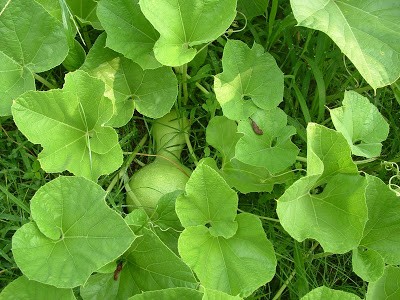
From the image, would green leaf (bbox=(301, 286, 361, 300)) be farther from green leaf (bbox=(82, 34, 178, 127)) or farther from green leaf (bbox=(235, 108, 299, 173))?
green leaf (bbox=(82, 34, 178, 127))

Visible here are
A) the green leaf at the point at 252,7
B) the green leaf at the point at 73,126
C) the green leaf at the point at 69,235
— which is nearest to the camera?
the green leaf at the point at 69,235

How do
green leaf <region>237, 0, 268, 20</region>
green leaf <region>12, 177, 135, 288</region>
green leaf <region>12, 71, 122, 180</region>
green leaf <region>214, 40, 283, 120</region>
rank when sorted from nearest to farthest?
green leaf <region>12, 177, 135, 288</region> → green leaf <region>12, 71, 122, 180</region> → green leaf <region>214, 40, 283, 120</region> → green leaf <region>237, 0, 268, 20</region>

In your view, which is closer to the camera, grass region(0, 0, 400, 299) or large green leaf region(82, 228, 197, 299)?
large green leaf region(82, 228, 197, 299)

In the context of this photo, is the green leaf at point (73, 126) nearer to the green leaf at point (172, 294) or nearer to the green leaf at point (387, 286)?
the green leaf at point (172, 294)

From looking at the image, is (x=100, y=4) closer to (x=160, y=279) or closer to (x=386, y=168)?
(x=160, y=279)

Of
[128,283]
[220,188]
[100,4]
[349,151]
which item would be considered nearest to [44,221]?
[128,283]

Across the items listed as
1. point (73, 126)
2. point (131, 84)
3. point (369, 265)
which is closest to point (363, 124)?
point (369, 265)

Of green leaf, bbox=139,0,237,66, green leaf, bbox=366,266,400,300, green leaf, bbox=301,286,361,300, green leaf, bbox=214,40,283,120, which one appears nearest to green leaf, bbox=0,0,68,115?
green leaf, bbox=139,0,237,66

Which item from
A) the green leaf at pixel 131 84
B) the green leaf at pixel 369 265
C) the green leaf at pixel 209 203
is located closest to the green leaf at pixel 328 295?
the green leaf at pixel 369 265

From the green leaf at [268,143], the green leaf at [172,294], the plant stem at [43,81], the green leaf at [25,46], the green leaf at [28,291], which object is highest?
the green leaf at [25,46]
